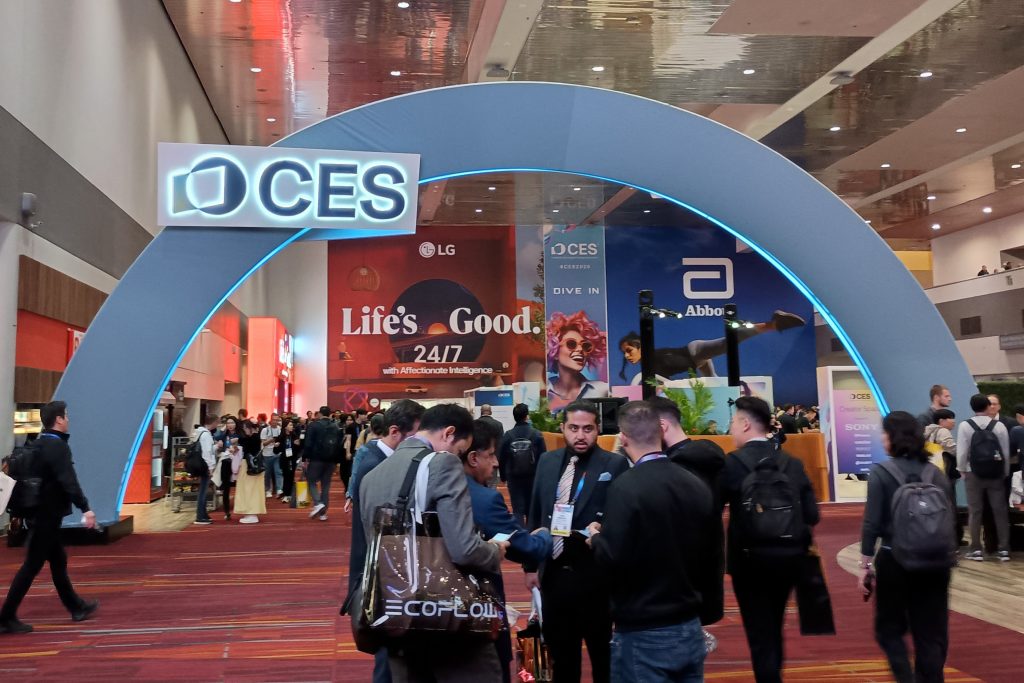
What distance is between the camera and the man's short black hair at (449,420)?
278cm

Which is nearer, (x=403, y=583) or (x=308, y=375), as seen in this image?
(x=403, y=583)

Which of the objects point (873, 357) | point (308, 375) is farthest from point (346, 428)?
point (308, 375)

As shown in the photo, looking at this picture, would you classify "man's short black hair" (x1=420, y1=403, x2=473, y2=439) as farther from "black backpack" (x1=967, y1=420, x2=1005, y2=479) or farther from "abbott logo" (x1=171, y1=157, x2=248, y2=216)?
"abbott logo" (x1=171, y1=157, x2=248, y2=216)

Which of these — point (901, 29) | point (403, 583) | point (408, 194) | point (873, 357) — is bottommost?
point (403, 583)

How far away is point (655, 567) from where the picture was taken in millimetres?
2566

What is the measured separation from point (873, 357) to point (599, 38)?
6112 millimetres

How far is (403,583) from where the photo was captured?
2.45m

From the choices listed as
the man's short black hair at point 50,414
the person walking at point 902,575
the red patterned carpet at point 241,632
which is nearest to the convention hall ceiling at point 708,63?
the red patterned carpet at point 241,632

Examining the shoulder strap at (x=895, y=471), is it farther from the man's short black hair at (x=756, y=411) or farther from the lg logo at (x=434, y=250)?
the lg logo at (x=434, y=250)

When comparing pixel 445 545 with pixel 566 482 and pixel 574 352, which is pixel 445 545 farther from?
pixel 574 352

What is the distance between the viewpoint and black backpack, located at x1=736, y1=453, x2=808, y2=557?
128 inches

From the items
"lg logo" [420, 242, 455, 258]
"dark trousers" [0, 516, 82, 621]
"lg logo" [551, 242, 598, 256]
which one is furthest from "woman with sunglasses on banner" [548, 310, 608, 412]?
"dark trousers" [0, 516, 82, 621]

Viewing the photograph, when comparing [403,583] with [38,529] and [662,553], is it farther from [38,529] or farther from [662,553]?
[38,529]

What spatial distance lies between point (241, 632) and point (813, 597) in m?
3.35
